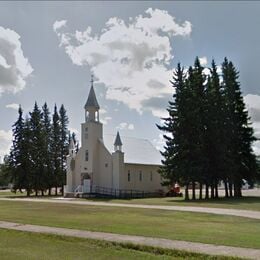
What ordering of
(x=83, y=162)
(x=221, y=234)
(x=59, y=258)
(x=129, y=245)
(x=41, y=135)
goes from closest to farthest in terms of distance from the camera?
(x=59, y=258) → (x=129, y=245) → (x=221, y=234) → (x=83, y=162) → (x=41, y=135)

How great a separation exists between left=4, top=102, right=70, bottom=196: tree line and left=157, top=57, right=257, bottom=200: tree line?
76.3 feet

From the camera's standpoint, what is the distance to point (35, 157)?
194 ft

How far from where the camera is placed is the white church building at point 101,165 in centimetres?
5181

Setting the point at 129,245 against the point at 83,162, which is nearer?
the point at 129,245

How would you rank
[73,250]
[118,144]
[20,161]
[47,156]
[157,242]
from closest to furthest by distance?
[73,250] < [157,242] < [118,144] < [20,161] < [47,156]

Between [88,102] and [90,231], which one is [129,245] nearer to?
[90,231]

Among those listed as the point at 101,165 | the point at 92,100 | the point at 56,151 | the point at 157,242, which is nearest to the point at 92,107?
the point at 92,100

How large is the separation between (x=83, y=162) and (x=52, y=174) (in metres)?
9.91

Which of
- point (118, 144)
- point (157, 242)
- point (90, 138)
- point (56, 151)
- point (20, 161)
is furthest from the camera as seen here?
point (56, 151)

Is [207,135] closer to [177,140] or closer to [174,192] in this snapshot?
[177,140]

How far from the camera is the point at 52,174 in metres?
61.7

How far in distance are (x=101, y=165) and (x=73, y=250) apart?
42.8 metres

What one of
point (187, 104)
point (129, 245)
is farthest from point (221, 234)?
point (187, 104)

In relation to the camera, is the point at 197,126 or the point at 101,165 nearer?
the point at 197,126
